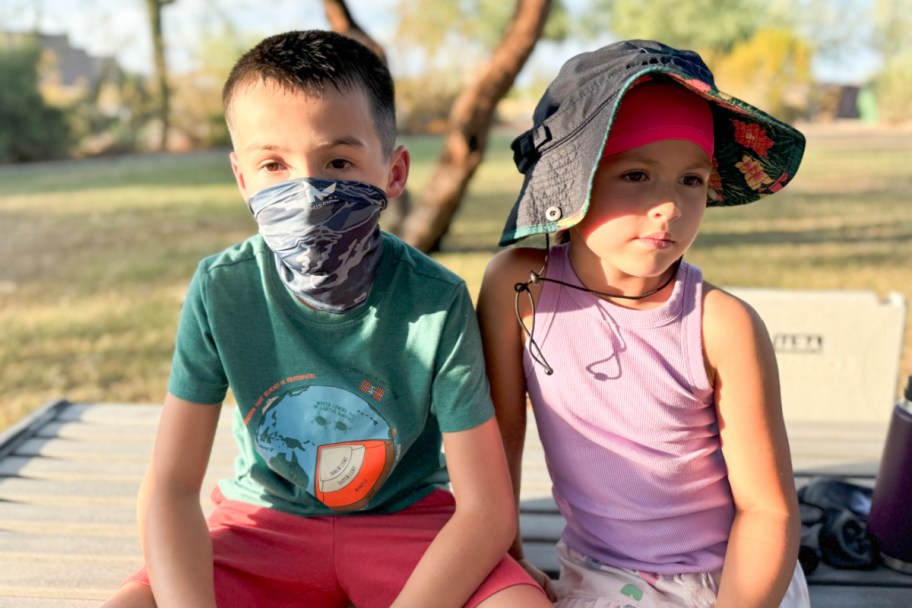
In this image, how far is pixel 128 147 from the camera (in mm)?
21375

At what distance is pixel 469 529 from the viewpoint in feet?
5.54

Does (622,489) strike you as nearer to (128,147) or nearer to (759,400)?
(759,400)

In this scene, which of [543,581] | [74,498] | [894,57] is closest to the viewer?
[543,581]

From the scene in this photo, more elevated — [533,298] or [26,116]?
[533,298]

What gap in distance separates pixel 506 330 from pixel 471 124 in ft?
15.5

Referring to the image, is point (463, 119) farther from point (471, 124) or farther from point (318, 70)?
point (318, 70)

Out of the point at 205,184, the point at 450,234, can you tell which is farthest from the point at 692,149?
the point at 205,184

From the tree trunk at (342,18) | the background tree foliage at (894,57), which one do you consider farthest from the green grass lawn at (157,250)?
the background tree foliage at (894,57)

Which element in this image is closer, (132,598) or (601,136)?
(601,136)

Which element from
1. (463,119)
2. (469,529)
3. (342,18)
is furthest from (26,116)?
(469,529)

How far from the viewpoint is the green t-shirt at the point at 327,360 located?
177 cm

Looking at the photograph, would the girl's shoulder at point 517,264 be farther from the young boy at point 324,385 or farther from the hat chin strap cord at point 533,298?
the young boy at point 324,385

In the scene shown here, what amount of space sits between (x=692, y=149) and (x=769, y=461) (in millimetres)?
611

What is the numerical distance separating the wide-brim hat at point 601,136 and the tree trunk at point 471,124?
4.09m
